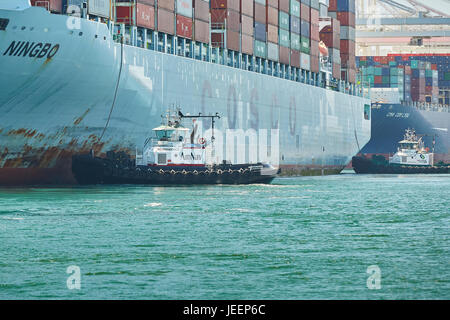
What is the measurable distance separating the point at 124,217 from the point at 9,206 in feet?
17.6

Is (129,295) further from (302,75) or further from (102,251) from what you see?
(302,75)

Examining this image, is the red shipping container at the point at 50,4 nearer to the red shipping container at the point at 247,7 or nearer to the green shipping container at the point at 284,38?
the red shipping container at the point at 247,7

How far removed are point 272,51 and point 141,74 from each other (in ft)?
59.2

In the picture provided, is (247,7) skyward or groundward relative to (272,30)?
skyward

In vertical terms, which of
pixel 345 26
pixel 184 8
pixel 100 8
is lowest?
pixel 100 8

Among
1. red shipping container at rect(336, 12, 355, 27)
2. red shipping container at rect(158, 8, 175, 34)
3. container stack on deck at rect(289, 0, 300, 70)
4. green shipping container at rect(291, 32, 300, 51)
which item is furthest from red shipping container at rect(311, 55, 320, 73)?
red shipping container at rect(158, 8, 175, 34)

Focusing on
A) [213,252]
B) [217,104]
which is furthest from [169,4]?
[213,252]

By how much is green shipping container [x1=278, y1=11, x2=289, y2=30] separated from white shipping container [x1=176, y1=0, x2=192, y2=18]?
531 inches

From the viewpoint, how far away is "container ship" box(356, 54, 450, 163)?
8988 cm

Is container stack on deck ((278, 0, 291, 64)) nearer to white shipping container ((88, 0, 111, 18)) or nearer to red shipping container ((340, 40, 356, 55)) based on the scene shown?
red shipping container ((340, 40, 356, 55))

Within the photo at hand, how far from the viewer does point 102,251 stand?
19641 mm

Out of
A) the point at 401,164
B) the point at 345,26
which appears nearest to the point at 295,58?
the point at 345,26

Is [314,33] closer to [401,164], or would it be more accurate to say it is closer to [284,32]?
[284,32]

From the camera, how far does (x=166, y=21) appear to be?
45.6 metres
